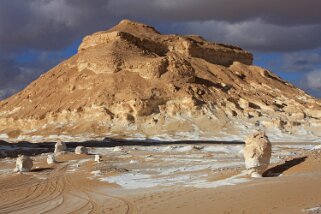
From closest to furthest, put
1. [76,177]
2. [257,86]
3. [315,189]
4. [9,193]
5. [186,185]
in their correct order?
[315,189], [186,185], [9,193], [76,177], [257,86]

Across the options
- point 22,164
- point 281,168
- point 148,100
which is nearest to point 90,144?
point 148,100

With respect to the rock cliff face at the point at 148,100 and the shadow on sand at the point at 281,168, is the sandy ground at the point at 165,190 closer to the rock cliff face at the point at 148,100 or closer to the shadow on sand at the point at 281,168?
the shadow on sand at the point at 281,168

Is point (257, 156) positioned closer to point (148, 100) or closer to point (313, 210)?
point (313, 210)

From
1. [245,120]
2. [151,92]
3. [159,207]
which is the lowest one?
[159,207]

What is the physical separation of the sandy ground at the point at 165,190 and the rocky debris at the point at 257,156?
1.26 ft

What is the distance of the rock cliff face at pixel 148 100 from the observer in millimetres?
58719

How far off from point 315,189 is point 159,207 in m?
4.02

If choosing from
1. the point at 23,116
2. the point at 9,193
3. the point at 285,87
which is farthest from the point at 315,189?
the point at 285,87

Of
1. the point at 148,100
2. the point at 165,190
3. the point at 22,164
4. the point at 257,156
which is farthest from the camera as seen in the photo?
the point at 148,100

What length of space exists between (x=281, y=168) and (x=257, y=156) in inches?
55.9

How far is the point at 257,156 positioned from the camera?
16.7 meters

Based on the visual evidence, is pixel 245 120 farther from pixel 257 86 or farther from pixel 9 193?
pixel 9 193

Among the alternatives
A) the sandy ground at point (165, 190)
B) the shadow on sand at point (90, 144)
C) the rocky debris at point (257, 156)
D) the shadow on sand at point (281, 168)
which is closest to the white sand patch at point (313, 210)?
the sandy ground at point (165, 190)

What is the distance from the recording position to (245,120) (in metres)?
61.0
